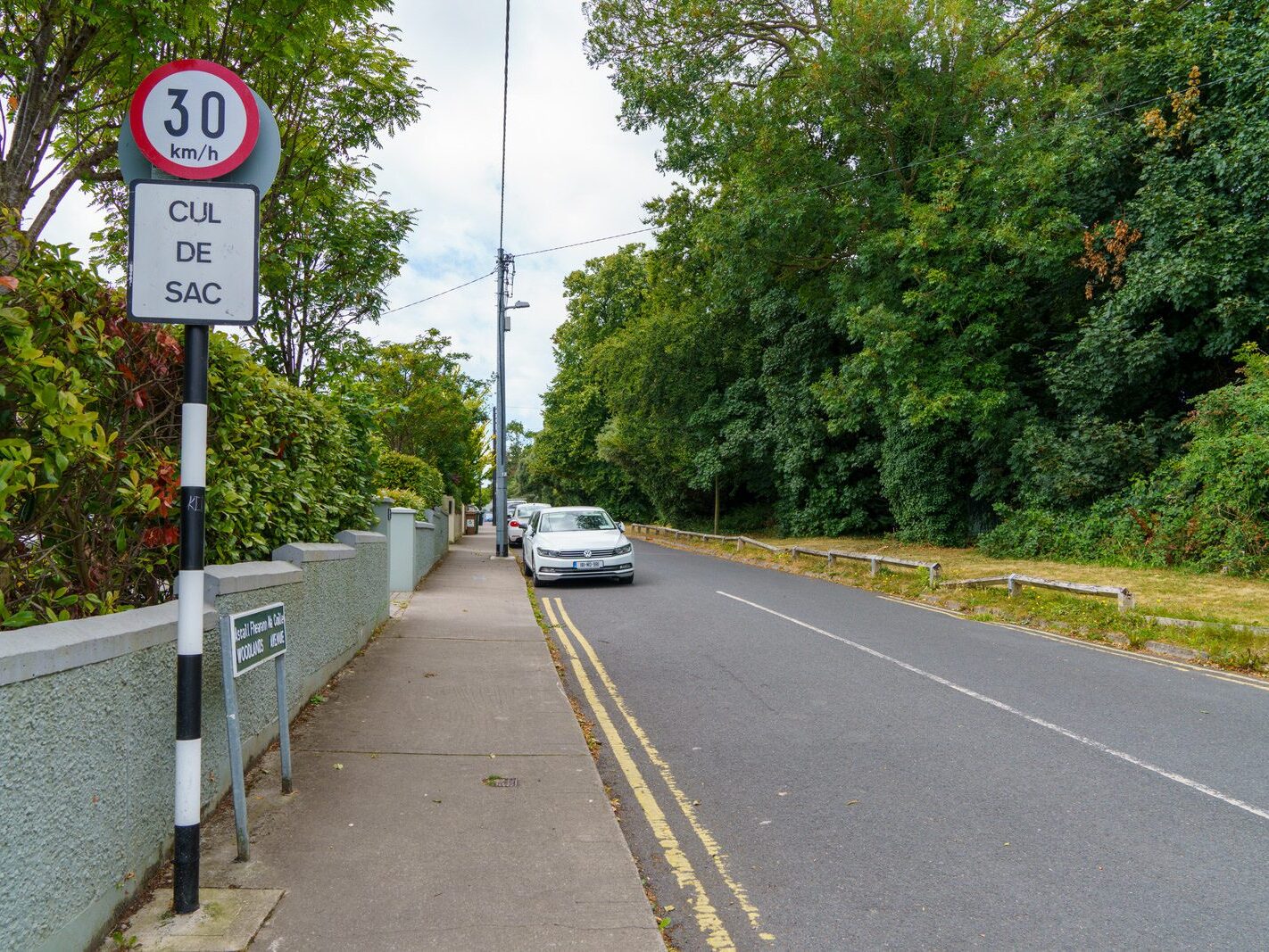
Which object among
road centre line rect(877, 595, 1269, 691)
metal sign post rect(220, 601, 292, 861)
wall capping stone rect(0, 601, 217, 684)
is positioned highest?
wall capping stone rect(0, 601, 217, 684)

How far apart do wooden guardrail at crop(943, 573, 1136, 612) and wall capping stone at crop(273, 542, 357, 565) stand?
10.2 meters

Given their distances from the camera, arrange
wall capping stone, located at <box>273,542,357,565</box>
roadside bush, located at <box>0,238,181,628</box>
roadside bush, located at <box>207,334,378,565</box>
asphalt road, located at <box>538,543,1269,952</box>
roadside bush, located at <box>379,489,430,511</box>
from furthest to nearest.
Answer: roadside bush, located at <box>379,489,430,511</box>
wall capping stone, located at <box>273,542,357,565</box>
roadside bush, located at <box>207,334,378,565</box>
asphalt road, located at <box>538,543,1269,952</box>
roadside bush, located at <box>0,238,181,628</box>

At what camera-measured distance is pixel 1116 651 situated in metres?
10.0

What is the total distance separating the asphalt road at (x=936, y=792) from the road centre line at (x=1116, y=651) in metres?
0.07

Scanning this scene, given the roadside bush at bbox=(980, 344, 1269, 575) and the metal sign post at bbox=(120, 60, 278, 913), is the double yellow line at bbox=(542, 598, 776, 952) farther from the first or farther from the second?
the roadside bush at bbox=(980, 344, 1269, 575)

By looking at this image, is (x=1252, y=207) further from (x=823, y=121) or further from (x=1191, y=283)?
(x=823, y=121)

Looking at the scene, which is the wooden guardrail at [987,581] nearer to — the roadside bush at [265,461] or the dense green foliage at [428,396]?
the roadside bush at [265,461]

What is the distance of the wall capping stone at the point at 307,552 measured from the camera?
5.98 metres

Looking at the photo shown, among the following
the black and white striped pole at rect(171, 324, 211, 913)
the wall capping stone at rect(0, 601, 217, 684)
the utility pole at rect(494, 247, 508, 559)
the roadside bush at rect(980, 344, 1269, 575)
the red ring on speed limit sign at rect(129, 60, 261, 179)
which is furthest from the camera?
the utility pole at rect(494, 247, 508, 559)

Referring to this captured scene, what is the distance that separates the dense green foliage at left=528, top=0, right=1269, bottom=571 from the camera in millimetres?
16609

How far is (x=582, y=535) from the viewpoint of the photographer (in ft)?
56.5

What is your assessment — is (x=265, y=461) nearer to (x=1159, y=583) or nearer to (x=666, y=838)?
(x=666, y=838)

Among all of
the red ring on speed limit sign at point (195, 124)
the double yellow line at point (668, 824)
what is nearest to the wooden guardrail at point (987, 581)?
the double yellow line at point (668, 824)

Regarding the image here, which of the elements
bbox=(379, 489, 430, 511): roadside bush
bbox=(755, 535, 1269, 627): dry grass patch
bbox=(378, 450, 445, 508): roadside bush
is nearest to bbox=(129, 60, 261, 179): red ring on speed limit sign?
bbox=(755, 535, 1269, 627): dry grass patch
